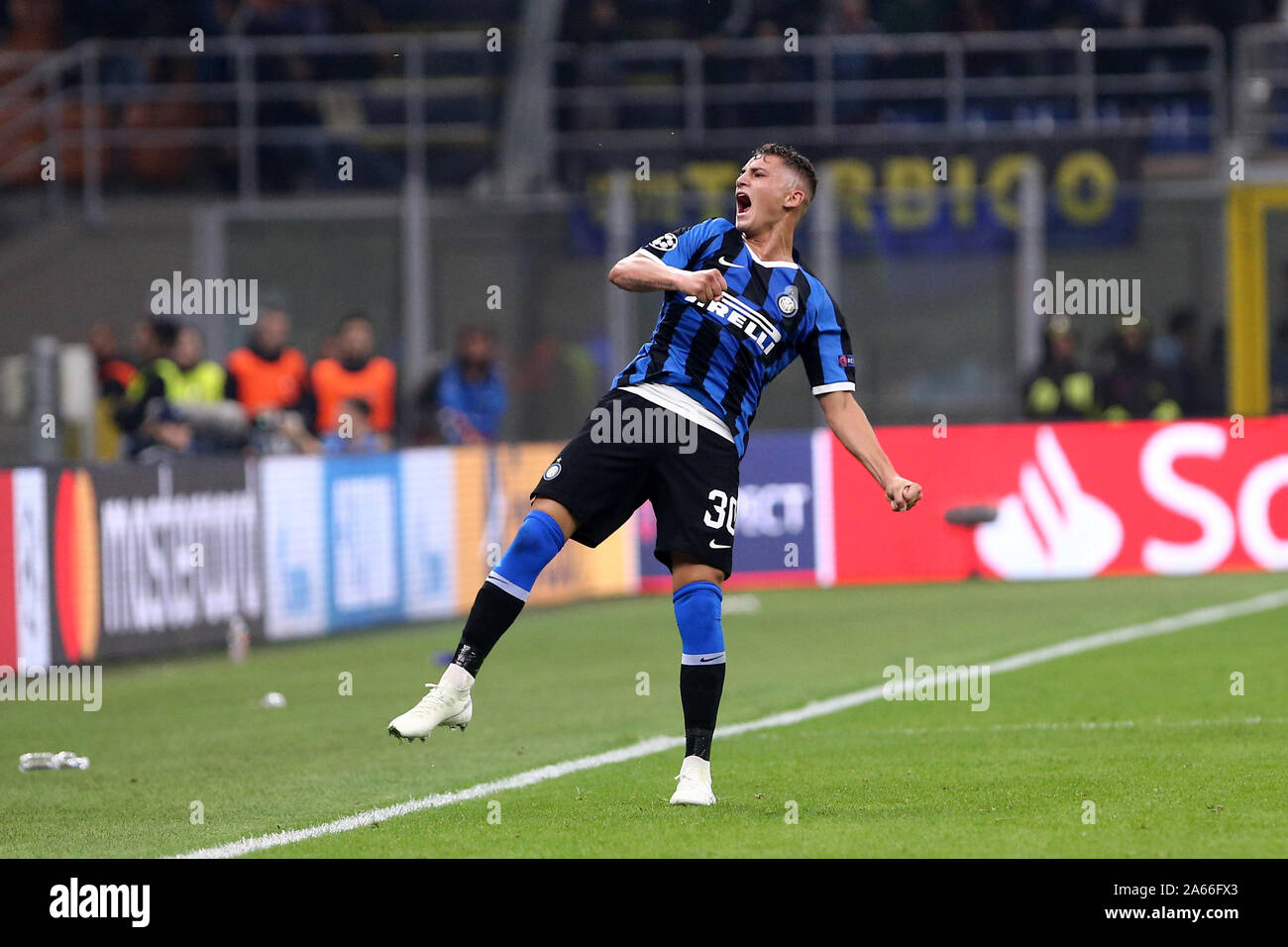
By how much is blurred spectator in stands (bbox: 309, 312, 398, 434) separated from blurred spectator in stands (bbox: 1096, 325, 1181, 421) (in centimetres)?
593

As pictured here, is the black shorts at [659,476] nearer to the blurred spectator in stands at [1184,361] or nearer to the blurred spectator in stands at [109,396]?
the blurred spectator in stands at [109,396]

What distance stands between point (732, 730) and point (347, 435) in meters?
7.87

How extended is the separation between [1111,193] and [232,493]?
8946 mm

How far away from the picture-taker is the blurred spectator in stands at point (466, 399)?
18141 millimetres

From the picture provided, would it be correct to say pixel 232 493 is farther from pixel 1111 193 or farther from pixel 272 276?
pixel 1111 193

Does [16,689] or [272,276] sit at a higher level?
[272,276]

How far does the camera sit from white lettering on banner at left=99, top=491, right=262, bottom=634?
13.0m

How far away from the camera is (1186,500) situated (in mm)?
17797

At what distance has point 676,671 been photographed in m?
12.2

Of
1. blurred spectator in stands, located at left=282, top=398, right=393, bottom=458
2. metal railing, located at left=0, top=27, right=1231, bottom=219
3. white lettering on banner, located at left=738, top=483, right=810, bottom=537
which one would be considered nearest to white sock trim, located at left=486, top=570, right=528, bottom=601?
blurred spectator in stands, located at left=282, top=398, right=393, bottom=458

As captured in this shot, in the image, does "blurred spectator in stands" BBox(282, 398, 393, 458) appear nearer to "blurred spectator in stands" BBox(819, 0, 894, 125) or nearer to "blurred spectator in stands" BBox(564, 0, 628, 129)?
"blurred spectator in stands" BBox(564, 0, 628, 129)

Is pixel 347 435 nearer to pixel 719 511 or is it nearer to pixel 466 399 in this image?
pixel 466 399

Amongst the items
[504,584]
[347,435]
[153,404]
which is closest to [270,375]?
[347,435]
